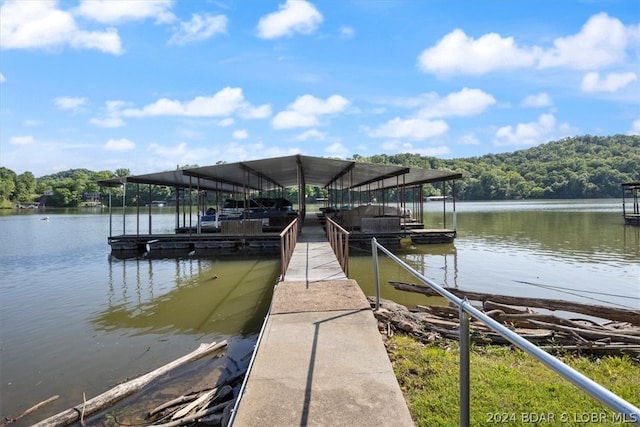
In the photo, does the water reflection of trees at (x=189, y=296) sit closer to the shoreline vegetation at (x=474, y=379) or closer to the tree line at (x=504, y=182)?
the shoreline vegetation at (x=474, y=379)

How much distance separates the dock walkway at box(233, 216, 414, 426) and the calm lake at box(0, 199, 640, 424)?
1.33 m

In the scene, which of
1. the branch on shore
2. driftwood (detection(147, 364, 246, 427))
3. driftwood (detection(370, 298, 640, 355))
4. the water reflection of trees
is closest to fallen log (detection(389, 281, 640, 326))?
the branch on shore

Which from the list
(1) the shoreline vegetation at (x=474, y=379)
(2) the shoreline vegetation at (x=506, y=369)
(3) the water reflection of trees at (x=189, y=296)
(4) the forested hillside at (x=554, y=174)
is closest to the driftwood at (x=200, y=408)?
(1) the shoreline vegetation at (x=474, y=379)

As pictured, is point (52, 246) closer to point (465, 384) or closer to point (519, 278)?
point (519, 278)

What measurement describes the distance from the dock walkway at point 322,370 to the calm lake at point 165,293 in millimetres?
1326

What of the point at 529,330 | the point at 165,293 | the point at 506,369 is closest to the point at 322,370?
the point at 506,369

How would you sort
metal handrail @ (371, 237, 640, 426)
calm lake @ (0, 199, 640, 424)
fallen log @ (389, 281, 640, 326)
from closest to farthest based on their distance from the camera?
metal handrail @ (371, 237, 640, 426)
fallen log @ (389, 281, 640, 326)
calm lake @ (0, 199, 640, 424)

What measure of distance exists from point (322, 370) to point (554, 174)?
107 meters

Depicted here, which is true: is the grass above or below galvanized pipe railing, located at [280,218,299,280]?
below

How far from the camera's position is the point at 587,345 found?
16.1 feet

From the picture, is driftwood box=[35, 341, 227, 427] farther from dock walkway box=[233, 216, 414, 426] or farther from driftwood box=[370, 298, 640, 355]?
driftwood box=[370, 298, 640, 355]

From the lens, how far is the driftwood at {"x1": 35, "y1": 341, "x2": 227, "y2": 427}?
436cm

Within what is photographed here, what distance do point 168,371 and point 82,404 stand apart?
3.48 feet

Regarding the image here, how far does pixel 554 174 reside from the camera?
9556 cm
